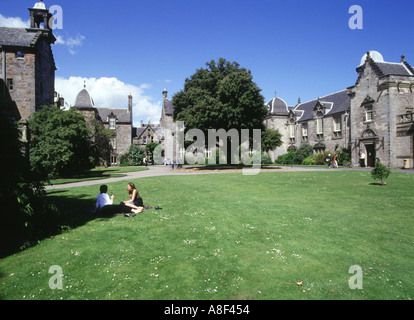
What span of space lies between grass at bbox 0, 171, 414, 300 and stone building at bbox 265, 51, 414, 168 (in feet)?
91.7

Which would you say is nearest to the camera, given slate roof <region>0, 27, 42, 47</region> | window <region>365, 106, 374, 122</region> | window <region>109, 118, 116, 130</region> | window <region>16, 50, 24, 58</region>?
window <region>16, 50, 24, 58</region>

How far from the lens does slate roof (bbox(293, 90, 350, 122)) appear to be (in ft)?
147

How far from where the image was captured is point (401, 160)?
32.5 m

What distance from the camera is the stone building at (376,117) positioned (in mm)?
32844

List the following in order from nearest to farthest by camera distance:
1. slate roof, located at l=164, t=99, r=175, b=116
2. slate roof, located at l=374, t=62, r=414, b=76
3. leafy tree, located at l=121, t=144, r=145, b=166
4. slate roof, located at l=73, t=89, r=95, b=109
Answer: slate roof, located at l=374, t=62, r=414, b=76, leafy tree, located at l=121, t=144, r=145, b=166, slate roof, located at l=73, t=89, r=95, b=109, slate roof, located at l=164, t=99, r=175, b=116

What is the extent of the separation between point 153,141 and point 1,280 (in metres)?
74.9

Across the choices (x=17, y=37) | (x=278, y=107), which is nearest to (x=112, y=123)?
(x=17, y=37)

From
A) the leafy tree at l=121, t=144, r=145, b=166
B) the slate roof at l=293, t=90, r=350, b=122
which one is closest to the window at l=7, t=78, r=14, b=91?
the leafy tree at l=121, t=144, r=145, b=166

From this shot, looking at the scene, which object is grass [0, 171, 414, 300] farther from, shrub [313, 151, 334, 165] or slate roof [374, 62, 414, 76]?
shrub [313, 151, 334, 165]

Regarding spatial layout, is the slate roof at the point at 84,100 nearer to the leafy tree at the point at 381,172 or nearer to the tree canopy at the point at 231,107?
the tree canopy at the point at 231,107

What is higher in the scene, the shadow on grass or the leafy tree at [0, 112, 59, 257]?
the leafy tree at [0, 112, 59, 257]
